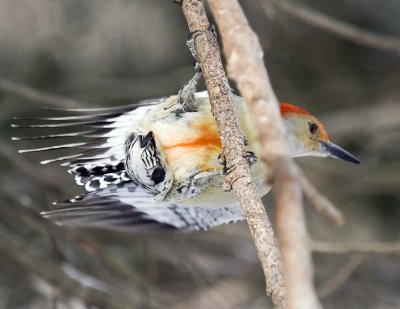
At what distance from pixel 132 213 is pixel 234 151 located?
5.70ft

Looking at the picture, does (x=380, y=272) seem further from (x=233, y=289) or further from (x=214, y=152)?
(x=214, y=152)

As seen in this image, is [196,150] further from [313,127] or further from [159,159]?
[313,127]

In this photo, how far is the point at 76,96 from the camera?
5.59 meters

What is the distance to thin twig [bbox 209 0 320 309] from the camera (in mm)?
1037

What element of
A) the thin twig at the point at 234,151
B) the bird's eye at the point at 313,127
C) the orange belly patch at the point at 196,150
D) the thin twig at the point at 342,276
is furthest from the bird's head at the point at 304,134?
the thin twig at the point at 234,151

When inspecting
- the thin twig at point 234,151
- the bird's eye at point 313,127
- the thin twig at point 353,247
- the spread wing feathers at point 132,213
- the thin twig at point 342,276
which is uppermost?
the thin twig at point 234,151

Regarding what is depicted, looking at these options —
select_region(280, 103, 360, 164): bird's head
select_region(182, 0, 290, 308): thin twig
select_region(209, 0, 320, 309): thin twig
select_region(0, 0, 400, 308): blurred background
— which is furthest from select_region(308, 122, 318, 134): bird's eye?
select_region(209, 0, 320, 309): thin twig

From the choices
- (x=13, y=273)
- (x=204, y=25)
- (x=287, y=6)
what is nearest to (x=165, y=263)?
(x=13, y=273)

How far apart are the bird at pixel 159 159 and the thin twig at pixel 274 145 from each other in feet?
4.54

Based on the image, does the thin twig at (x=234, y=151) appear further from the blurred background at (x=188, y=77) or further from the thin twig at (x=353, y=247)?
the blurred background at (x=188, y=77)

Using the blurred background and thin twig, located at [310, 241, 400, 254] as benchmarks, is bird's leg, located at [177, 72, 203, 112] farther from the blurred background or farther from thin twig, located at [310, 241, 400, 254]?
the blurred background

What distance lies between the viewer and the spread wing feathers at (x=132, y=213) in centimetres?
330

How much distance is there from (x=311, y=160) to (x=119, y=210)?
231 centimetres

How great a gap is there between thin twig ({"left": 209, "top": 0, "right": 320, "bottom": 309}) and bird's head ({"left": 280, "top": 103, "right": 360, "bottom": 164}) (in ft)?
5.89
